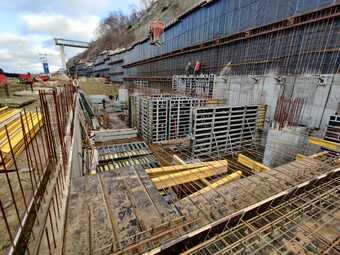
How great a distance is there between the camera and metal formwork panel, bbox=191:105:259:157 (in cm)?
683

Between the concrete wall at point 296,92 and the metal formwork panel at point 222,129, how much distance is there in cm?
108

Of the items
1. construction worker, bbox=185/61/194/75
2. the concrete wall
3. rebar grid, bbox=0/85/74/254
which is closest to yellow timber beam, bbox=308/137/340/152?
the concrete wall

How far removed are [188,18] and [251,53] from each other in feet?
27.0

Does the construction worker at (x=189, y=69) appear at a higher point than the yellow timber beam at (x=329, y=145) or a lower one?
higher

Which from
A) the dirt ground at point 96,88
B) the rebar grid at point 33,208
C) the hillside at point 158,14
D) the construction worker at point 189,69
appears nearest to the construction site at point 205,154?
the rebar grid at point 33,208

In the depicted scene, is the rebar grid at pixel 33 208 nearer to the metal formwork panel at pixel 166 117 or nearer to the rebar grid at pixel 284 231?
the rebar grid at pixel 284 231

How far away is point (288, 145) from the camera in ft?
20.8

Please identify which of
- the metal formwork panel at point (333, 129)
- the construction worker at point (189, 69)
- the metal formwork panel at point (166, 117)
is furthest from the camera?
the construction worker at point (189, 69)

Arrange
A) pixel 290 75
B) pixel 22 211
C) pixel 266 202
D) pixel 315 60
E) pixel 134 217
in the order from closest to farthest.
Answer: pixel 22 211, pixel 134 217, pixel 266 202, pixel 315 60, pixel 290 75

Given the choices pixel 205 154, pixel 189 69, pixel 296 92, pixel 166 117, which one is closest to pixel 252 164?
pixel 205 154

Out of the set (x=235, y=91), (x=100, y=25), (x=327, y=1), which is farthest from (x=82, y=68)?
(x=327, y=1)

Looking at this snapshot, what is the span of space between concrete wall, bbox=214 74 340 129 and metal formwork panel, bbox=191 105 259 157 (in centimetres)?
108

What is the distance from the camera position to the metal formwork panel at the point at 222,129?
683 cm

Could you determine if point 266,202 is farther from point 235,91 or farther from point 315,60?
point 235,91
